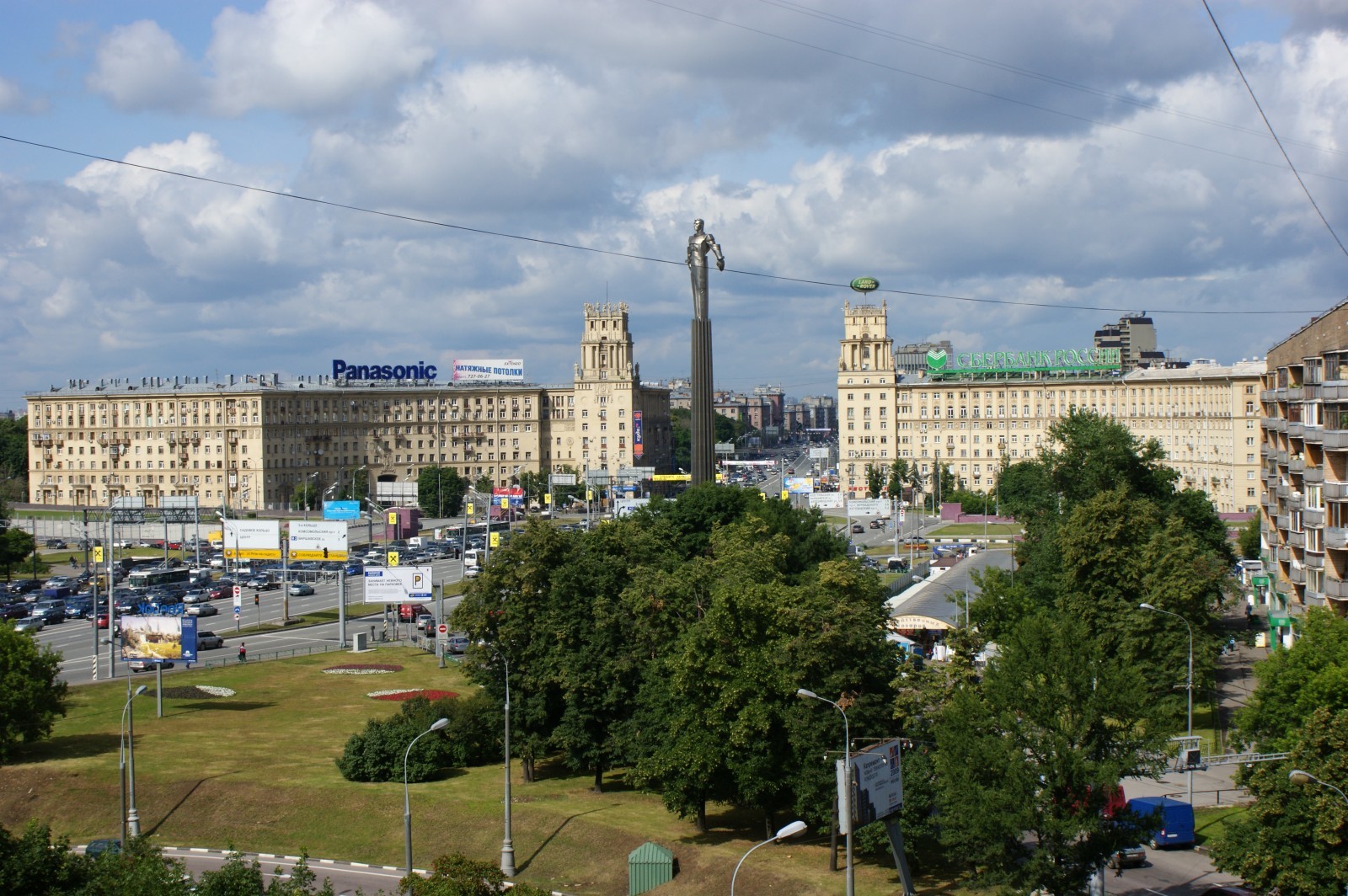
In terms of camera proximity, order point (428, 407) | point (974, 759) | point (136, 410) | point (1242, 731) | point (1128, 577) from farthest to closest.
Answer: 1. point (428, 407)
2. point (136, 410)
3. point (1128, 577)
4. point (1242, 731)
5. point (974, 759)

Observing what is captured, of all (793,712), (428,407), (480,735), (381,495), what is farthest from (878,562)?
(428,407)

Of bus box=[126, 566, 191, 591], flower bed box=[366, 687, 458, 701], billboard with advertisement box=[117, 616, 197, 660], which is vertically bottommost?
flower bed box=[366, 687, 458, 701]

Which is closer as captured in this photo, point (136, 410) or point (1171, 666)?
point (1171, 666)

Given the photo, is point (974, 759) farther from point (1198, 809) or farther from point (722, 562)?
point (722, 562)

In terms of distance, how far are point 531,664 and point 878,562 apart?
69.1 m

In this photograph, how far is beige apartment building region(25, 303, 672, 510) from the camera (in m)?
173

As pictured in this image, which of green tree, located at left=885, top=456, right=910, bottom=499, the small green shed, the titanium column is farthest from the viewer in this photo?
green tree, located at left=885, top=456, right=910, bottom=499

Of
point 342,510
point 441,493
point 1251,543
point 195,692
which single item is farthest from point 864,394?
point 195,692

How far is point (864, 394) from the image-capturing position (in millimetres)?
182750

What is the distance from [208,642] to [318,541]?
11.4 m

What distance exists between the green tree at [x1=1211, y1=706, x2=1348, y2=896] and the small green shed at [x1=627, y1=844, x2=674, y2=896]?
608 inches

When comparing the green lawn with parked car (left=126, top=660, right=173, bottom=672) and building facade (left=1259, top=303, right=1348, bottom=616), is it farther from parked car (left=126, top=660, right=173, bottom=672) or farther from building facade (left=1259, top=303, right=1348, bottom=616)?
building facade (left=1259, top=303, right=1348, bottom=616)

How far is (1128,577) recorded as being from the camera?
176 feet

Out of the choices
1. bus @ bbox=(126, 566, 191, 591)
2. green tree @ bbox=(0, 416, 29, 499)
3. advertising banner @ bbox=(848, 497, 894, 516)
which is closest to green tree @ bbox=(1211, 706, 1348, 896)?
advertising banner @ bbox=(848, 497, 894, 516)
